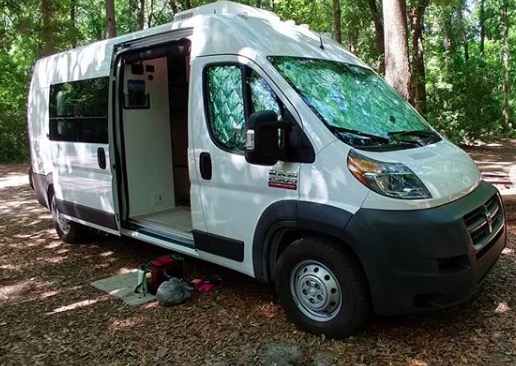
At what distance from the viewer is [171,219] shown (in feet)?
18.2

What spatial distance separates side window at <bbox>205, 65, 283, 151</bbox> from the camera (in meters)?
3.80

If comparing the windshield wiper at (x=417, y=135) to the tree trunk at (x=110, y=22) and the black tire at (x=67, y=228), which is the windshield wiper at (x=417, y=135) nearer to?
the black tire at (x=67, y=228)

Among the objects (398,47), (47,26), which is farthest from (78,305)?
(47,26)

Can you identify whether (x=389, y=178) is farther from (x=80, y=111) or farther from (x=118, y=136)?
(x=80, y=111)

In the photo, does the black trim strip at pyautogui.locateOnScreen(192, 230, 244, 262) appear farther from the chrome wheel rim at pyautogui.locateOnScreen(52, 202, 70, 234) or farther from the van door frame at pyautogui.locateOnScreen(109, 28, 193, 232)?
the chrome wheel rim at pyautogui.locateOnScreen(52, 202, 70, 234)

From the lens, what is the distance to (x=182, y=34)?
438 cm

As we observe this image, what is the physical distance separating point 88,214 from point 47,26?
37.3 feet

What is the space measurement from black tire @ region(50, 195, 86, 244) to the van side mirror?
385 centimetres

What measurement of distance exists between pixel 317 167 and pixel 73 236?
4.37 metres

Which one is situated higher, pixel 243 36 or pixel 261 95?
pixel 243 36

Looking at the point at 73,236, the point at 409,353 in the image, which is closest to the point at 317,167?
the point at 409,353

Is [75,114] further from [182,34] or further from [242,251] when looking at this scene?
[242,251]

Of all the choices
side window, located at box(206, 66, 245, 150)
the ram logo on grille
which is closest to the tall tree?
the ram logo on grille

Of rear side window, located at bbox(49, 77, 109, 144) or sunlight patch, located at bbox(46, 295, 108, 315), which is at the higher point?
rear side window, located at bbox(49, 77, 109, 144)
